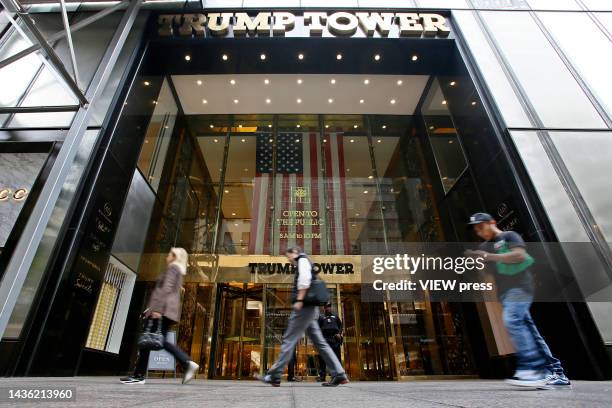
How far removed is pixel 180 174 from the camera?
11.9m

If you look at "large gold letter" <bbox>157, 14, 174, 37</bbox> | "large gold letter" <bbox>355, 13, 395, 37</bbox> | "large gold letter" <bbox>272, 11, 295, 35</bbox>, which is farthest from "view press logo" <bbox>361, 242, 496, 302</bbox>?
"large gold letter" <bbox>157, 14, 174, 37</bbox>

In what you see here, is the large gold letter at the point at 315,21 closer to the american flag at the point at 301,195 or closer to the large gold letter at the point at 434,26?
the large gold letter at the point at 434,26

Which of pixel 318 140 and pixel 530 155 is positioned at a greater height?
pixel 318 140

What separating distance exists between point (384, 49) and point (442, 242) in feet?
20.0

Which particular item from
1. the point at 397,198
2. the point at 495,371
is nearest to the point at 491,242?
the point at 495,371

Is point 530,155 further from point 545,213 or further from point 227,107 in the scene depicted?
point 227,107

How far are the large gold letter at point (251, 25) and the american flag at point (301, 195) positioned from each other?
384 centimetres

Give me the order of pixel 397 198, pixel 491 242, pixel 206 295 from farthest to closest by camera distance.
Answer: pixel 397 198 < pixel 206 295 < pixel 491 242

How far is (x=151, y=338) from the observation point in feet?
12.6

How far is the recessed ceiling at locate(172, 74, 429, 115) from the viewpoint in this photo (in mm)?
11672

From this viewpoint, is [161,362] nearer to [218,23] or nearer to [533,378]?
[533,378]

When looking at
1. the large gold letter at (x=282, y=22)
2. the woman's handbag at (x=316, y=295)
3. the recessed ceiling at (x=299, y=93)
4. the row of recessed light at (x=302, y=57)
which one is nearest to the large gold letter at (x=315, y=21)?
the large gold letter at (x=282, y=22)

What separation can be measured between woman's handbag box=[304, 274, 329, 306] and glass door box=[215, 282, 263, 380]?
653cm

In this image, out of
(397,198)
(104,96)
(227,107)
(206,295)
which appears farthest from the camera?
(227,107)
